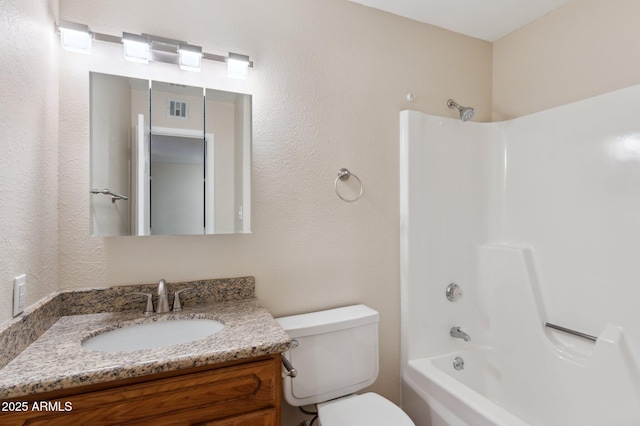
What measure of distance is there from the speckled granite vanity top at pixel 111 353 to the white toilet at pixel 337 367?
0.29 m

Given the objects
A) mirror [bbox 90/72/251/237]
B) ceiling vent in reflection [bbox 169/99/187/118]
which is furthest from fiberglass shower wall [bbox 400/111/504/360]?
ceiling vent in reflection [bbox 169/99/187/118]

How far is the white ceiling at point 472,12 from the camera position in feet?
5.89

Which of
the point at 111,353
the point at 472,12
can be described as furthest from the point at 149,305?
the point at 472,12

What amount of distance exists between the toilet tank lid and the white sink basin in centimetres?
34

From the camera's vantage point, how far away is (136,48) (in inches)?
52.5

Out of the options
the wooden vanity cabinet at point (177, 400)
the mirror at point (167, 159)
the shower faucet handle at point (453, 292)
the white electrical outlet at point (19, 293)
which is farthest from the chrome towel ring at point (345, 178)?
the white electrical outlet at point (19, 293)

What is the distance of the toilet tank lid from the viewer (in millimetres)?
1468

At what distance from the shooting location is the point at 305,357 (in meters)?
1.47

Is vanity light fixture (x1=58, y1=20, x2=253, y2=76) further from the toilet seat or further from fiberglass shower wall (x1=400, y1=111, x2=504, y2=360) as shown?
the toilet seat

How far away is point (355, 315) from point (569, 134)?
1.49 m

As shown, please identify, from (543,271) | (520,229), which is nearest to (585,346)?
(543,271)

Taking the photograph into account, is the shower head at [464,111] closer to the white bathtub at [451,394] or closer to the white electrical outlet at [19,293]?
the white bathtub at [451,394]

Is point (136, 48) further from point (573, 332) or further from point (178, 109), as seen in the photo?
point (573, 332)

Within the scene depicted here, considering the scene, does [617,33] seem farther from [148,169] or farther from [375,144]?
[148,169]
